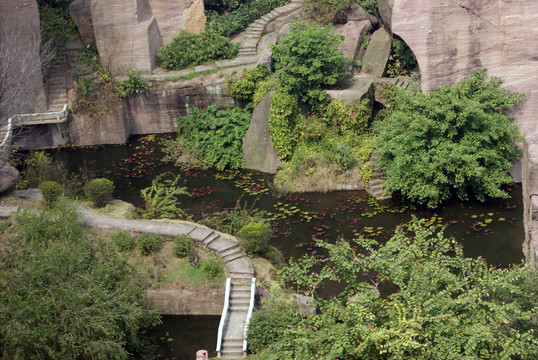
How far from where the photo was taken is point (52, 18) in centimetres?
2606

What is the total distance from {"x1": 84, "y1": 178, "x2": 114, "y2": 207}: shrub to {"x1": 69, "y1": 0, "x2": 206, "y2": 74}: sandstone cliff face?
7332mm

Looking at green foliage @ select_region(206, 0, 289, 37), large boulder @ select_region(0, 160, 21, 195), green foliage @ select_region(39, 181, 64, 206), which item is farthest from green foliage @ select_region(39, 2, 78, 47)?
green foliage @ select_region(39, 181, 64, 206)

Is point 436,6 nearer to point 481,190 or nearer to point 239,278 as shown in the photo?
point 481,190

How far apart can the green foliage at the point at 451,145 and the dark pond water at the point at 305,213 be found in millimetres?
715

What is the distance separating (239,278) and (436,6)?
11.3 m

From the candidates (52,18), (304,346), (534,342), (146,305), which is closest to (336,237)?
(146,305)

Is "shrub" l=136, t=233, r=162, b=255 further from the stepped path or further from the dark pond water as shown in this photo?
the dark pond water

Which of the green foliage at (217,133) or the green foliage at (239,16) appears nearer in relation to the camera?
the green foliage at (217,133)

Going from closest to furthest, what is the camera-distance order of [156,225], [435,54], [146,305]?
1. [146,305]
2. [156,225]
3. [435,54]

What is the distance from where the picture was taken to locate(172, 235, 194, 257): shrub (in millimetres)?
17172

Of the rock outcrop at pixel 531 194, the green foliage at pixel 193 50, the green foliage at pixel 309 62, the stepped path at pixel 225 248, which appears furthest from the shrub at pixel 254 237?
the green foliage at pixel 193 50

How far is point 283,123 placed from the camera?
2255cm

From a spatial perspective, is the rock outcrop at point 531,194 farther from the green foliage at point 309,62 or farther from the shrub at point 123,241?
the green foliage at point 309,62

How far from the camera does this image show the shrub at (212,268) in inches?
650
